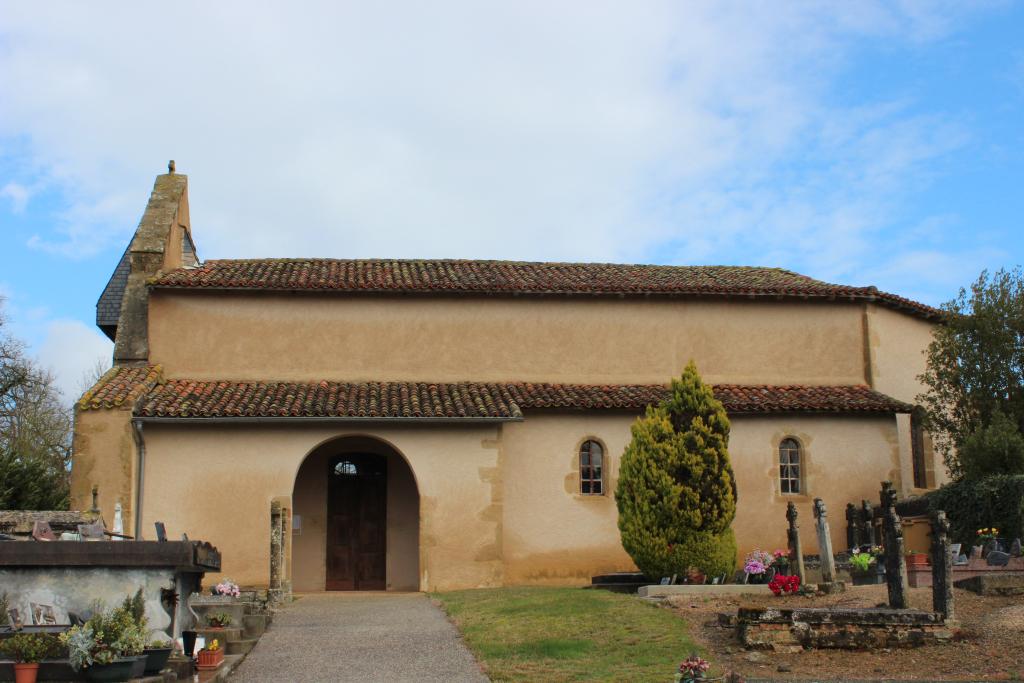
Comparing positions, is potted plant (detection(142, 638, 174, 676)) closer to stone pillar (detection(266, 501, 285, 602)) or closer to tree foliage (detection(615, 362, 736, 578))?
stone pillar (detection(266, 501, 285, 602))

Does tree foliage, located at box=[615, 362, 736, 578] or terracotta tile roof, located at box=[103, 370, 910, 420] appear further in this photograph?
terracotta tile roof, located at box=[103, 370, 910, 420]

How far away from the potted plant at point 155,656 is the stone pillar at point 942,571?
362 inches

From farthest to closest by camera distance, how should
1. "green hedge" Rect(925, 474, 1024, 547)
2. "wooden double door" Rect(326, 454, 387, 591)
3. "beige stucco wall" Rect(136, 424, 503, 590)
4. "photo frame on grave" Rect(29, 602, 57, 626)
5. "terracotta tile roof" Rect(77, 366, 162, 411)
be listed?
"wooden double door" Rect(326, 454, 387, 591), "beige stucco wall" Rect(136, 424, 503, 590), "terracotta tile roof" Rect(77, 366, 162, 411), "green hedge" Rect(925, 474, 1024, 547), "photo frame on grave" Rect(29, 602, 57, 626)

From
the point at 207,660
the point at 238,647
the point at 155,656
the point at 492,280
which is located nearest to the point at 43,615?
the point at 155,656

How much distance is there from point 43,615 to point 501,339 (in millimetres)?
15896

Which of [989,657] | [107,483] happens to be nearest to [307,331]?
[107,483]

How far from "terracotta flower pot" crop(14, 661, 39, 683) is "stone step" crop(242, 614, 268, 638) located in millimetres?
5367

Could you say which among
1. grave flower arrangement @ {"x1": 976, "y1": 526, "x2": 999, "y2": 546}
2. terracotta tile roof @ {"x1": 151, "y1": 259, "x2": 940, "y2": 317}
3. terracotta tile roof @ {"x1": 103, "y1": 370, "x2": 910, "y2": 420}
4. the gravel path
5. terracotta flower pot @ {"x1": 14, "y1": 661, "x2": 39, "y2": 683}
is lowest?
the gravel path

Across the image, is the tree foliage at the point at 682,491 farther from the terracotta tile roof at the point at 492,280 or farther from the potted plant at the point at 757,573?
the terracotta tile roof at the point at 492,280

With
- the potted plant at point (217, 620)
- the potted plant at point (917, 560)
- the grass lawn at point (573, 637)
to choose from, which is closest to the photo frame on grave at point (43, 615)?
the potted plant at point (217, 620)

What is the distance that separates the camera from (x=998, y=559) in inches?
676

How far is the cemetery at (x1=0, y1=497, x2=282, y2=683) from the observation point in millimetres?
10281

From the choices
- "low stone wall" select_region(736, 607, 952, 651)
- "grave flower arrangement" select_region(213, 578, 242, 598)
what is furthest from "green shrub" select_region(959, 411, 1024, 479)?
"grave flower arrangement" select_region(213, 578, 242, 598)

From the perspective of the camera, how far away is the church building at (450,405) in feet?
75.1
